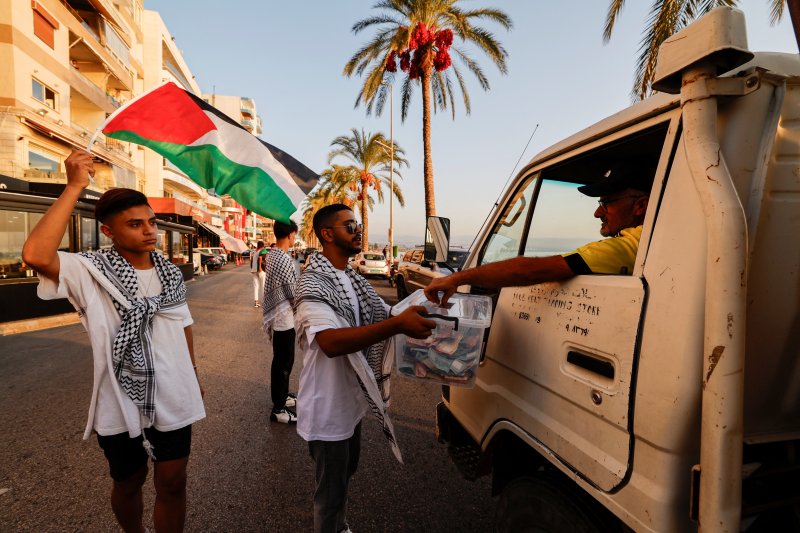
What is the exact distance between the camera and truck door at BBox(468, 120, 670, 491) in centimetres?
129

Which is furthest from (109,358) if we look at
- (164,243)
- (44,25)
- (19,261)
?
(44,25)

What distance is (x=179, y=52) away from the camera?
42.9 metres

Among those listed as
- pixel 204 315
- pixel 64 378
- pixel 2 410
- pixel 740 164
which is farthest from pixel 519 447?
pixel 204 315

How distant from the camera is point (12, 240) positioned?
28.9ft

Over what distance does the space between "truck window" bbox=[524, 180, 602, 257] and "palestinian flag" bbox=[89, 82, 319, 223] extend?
211cm

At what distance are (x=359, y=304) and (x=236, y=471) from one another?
1959 millimetres

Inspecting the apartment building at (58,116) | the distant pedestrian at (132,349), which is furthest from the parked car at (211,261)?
the distant pedestrian at (132,349)

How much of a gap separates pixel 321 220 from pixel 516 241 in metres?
1.16

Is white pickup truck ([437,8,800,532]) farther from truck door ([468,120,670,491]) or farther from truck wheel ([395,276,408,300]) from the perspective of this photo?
truck wheel ([395,276,408,300])

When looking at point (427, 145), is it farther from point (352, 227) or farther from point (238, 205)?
point (238, 205)

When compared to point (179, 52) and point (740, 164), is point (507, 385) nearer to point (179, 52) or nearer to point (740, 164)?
point (740, 164)

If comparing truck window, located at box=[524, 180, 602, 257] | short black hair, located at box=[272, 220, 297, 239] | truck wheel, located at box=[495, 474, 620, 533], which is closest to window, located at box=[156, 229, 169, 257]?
short black hair, located at box=[272, 220, 297, 239]

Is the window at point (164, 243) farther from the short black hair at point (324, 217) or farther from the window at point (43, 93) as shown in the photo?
the short black hair at point (324, 217)

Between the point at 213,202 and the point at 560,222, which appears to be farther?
the point at 213,202
